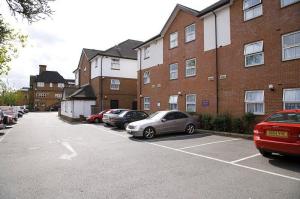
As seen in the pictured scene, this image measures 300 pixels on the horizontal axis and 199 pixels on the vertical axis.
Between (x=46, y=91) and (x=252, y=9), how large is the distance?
240 ft

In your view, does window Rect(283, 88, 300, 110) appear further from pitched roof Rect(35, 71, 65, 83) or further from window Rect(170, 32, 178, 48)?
pitched roof Rect(35, 71, 65, 83)

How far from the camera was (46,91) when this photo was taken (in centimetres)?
Result: 7694

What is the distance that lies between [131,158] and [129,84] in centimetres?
2514

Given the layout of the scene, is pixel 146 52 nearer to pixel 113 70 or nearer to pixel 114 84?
pixel 113 70

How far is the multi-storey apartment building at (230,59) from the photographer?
12648 mm

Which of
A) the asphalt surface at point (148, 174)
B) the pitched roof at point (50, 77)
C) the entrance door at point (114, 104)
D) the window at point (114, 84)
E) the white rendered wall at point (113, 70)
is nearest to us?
the asphalt surface at point (148, 174)

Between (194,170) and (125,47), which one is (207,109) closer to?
(194,170)

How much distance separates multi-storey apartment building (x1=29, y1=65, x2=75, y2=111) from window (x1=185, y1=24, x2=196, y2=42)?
62.2m

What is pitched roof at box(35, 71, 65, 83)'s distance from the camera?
3046 inches

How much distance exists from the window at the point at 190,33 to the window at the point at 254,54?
512 cm

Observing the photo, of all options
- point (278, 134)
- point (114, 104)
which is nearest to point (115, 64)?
point (114, 104)

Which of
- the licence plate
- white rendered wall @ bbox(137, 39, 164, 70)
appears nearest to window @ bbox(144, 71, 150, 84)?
white rendered wall @ bbox(137, 39, 164, 70)

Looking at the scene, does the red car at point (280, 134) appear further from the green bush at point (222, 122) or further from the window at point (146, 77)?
the window at point (146, 77)

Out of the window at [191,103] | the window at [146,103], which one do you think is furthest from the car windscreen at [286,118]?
the window at [146,103]
